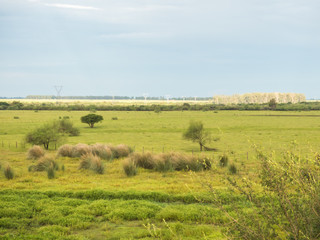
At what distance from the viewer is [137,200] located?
48.9ft

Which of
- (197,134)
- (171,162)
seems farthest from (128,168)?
(197,134)

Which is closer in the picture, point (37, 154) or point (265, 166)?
point (265, 166)

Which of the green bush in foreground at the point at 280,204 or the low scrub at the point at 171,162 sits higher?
the green bush in foreground at the point at 280,204

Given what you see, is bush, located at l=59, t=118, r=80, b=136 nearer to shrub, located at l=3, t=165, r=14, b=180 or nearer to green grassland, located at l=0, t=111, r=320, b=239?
green grassland, located at l=0, t=111, r=320, b=239

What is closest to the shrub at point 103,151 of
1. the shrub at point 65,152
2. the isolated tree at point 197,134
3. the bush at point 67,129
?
the shrub at point 65,152

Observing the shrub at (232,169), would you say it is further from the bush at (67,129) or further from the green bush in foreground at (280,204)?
the bush at (67,129)

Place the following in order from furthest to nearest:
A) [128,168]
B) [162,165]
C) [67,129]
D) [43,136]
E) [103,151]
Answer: [67,129] → [43,136] → [103,151] → [162,165] → [128,168]

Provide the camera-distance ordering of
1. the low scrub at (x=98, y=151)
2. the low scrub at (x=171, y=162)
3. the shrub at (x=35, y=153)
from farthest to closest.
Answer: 1. the shrub at (x=35, y=153)
2. the low scrub at (x=98, y=151)
3. the low scrub at (x=171, y=162)

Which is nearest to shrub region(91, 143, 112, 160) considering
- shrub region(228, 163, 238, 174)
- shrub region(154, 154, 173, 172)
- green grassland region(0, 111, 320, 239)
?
green grassland region(0, 111, 320, 239)

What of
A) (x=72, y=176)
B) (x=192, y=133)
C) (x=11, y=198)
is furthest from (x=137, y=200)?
(x=192, y=133)

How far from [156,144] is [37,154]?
1403cm

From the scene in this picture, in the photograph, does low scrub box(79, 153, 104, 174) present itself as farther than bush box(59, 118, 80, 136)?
No

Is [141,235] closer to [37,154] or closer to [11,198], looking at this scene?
[11,198]

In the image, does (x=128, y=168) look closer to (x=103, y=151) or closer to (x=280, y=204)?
(x=103, y=151)
